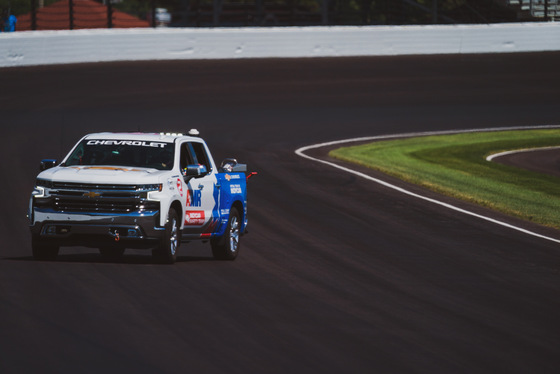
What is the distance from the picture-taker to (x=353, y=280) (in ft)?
49.3

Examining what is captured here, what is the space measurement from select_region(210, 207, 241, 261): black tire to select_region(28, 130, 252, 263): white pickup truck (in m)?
0.01

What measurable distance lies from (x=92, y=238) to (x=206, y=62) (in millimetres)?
31275

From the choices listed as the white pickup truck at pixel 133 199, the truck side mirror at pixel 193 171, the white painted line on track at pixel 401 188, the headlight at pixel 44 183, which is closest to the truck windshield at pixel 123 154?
the white pickup truck at pixel 133 199

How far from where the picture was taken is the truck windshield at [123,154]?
53.0 feet

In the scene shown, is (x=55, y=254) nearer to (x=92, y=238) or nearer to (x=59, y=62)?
(x=92, y=238)

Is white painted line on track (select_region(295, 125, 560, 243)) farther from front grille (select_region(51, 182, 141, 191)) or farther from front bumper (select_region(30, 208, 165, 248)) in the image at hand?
front grille (select_region(51, 182, 141, 191))

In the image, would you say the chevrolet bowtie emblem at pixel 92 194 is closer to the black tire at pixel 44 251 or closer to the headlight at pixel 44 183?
the headlight at pixel 44 183

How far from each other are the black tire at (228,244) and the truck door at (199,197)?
21cm

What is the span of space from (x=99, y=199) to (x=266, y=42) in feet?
106

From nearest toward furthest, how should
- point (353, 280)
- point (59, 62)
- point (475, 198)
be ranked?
point (353, 280) < point (475, 198) < point (59, 62)

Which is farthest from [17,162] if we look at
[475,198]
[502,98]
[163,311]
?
[502,98]

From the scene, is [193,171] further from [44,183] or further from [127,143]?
[44,183]

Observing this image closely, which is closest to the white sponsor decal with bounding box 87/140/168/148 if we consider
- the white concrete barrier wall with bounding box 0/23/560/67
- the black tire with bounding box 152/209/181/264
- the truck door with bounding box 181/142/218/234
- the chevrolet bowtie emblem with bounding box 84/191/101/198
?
the truck door with bounding box 181/142/218/234

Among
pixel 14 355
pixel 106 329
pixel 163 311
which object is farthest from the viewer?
pixel 163 311
